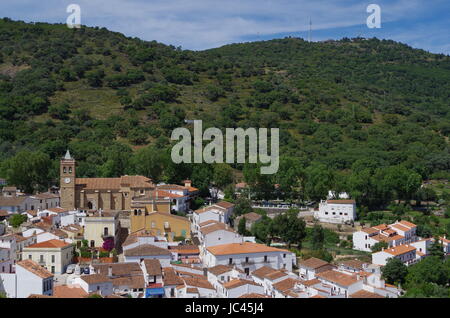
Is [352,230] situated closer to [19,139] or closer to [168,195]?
[168,195]

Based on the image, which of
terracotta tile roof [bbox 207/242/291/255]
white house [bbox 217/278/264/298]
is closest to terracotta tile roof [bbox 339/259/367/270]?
terracotta tile roof [bbox 207/242/291/255]

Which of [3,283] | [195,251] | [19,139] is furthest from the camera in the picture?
[19,139]

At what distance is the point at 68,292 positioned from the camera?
54.6 feet

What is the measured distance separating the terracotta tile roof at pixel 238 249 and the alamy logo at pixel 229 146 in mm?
13584

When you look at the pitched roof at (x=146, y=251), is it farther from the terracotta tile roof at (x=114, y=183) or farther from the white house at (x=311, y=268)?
the terracotta tile roof at (x=114, y=183)

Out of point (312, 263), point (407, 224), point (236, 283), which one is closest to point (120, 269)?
point (236, 283)

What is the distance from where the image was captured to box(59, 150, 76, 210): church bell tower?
28.5 metres

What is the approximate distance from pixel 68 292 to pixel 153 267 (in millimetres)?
3160

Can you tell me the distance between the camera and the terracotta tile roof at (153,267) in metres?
18.2

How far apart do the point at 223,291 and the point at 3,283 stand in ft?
22.8

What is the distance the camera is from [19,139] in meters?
45.6

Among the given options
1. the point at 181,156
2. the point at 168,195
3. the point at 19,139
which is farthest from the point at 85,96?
the point at 168,195

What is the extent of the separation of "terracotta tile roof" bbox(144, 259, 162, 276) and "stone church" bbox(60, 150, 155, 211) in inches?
376

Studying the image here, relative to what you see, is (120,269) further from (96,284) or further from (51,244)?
(51,244)
